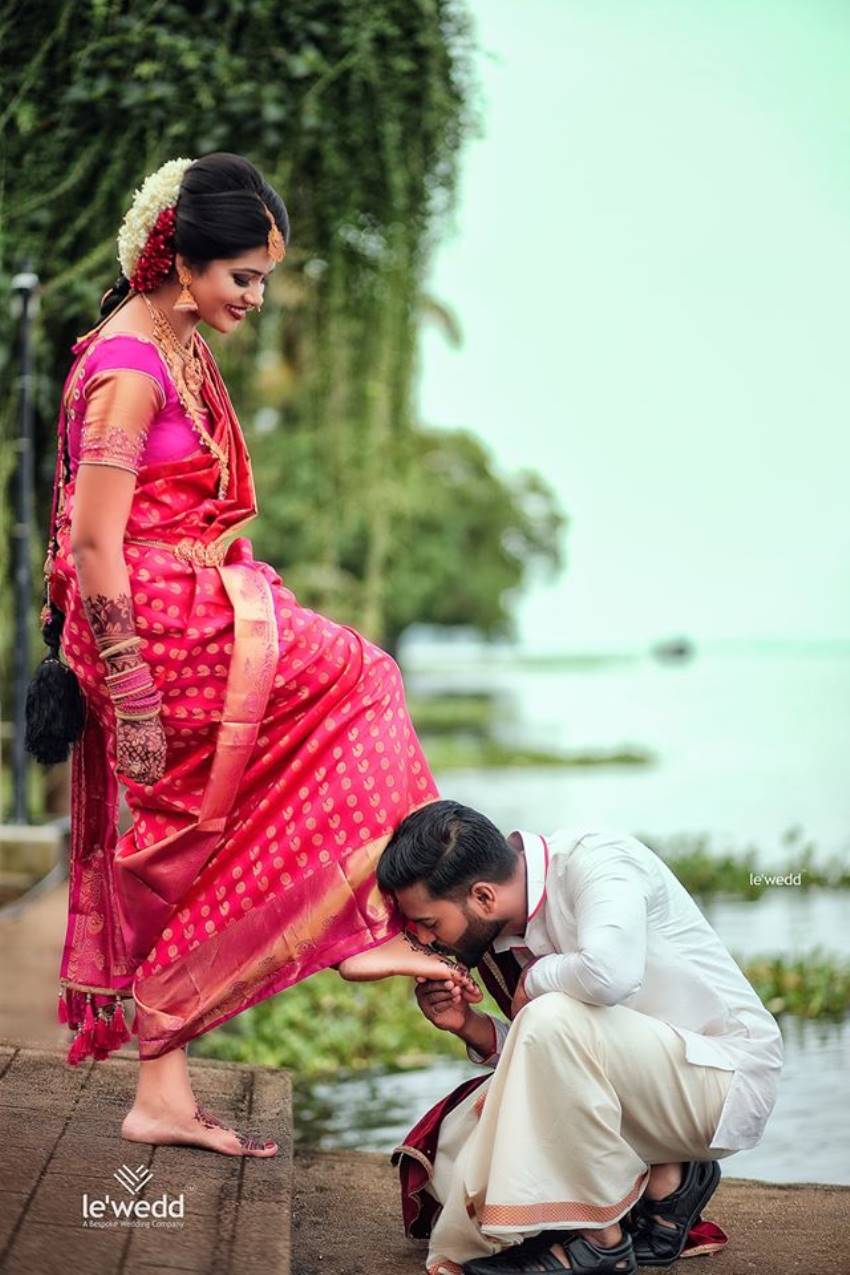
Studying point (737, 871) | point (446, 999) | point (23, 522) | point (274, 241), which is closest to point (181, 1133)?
point (446, 999)

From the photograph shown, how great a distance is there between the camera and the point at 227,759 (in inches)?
136

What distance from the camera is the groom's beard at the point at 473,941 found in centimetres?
336

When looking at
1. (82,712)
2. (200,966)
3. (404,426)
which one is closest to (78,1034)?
(200,966)

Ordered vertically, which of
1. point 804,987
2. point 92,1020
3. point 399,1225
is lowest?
point 804,987

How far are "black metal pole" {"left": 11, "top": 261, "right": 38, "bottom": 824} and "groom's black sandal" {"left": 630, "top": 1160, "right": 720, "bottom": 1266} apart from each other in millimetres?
4511

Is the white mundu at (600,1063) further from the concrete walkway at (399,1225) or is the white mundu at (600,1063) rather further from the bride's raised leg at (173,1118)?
the bride's raised leg at (173,1118)

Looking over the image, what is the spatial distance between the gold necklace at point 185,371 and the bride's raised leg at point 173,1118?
1.17 m

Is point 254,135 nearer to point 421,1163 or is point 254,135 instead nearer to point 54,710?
point 54,710

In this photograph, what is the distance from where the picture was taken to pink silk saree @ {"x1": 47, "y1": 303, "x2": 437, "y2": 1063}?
344 centimetres

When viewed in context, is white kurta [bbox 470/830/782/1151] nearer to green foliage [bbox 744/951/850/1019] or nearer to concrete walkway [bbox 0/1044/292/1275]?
concrete walkway [bbox 0/1044/292/1275]

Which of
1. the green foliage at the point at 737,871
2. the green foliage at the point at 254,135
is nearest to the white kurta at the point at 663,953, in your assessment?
the green foliage at the point at 254,135

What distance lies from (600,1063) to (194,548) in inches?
49.4

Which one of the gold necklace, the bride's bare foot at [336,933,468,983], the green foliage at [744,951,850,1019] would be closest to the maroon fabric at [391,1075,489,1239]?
the bride's bare foot at [336,933,468,983]

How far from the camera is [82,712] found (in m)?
3.59
